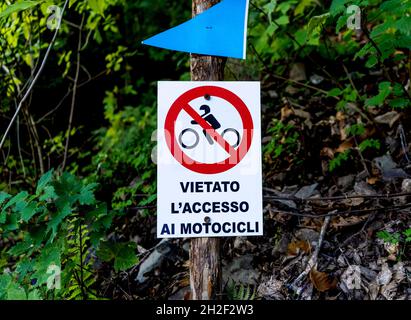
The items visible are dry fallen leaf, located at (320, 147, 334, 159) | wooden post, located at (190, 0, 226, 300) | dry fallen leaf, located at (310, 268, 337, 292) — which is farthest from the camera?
dry fallen leaf, located at (320, 147, 334, 159)

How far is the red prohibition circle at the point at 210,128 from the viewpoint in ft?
7.95

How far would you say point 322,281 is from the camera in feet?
11.0

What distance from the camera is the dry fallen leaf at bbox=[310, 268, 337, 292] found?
332 centimetres

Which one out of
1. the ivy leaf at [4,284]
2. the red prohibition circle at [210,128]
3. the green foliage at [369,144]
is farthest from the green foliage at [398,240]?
the ivy leaf at [4,284]

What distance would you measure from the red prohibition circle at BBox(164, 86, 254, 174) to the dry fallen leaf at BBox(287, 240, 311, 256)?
59.3 inches

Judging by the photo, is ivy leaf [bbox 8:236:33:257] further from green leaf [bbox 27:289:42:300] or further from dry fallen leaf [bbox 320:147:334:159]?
dry fallen leaf [bbox 320:147:334:159]

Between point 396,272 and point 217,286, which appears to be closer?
point 217,286

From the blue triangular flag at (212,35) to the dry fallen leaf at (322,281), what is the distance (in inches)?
66.3

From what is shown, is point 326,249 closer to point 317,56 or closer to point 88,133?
point 317,56

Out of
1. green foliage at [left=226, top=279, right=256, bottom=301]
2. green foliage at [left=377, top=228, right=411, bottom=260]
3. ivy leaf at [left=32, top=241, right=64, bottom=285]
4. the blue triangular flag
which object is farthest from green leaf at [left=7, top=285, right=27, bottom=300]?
green foliage at [left=377, top=228, right=411, bottom=260]
